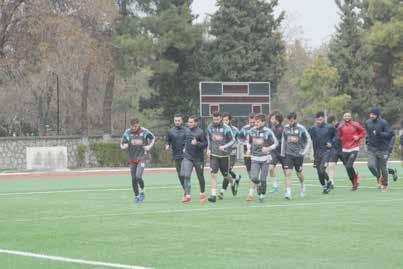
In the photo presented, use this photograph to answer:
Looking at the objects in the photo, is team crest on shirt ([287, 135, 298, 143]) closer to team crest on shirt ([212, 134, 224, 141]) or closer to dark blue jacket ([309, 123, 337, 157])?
team crest on shirt ([212, 134, 224, 141])

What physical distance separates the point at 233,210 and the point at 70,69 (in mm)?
42427

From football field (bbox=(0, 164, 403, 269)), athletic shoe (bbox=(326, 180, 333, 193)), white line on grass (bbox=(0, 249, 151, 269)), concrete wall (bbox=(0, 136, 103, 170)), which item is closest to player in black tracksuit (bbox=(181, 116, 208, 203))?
football field (bbox=(0, 164, 403, 269))

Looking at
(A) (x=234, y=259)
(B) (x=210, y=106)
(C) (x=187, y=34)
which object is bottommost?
(A) (x=234, y=259)

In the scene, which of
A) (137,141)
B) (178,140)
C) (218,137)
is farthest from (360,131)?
(137,141)

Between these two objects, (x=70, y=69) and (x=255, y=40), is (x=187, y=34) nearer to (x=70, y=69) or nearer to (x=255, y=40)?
(x=255, y=40)

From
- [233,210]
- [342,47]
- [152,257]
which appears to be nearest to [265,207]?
[233,210]

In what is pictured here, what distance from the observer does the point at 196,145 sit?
2077 centimetres

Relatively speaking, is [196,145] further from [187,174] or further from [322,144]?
[322,144]

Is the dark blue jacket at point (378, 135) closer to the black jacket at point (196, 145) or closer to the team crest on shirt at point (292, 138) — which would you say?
the team crest on shirt at point (292, 138)

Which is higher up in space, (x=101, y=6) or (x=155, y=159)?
(x=101, y=6)

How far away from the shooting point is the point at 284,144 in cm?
2181

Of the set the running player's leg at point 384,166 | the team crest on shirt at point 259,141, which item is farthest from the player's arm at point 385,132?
the team crest on shirt at point 259,141

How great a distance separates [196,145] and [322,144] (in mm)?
4140

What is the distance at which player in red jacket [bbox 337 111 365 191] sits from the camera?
2408 centimetres
